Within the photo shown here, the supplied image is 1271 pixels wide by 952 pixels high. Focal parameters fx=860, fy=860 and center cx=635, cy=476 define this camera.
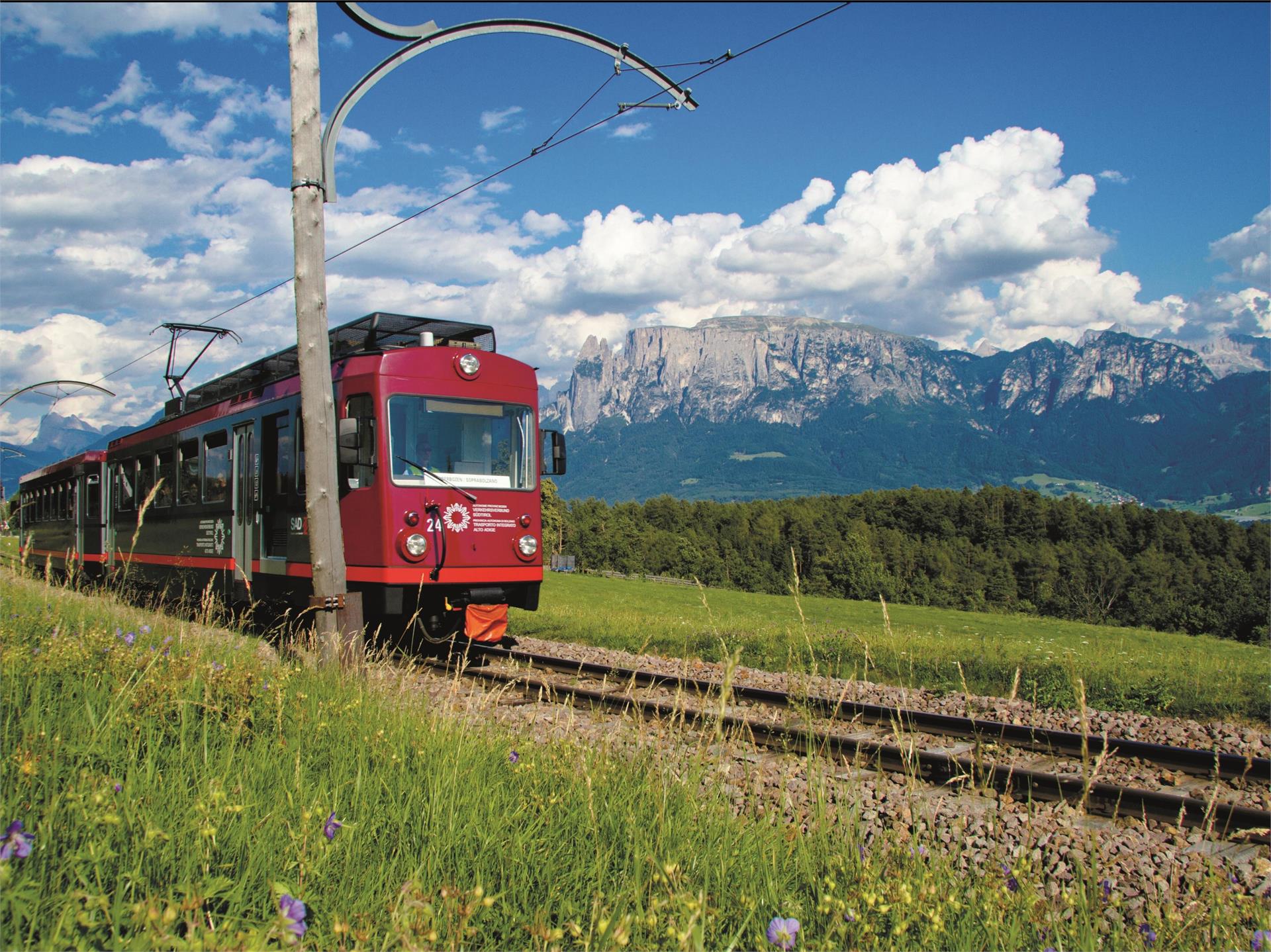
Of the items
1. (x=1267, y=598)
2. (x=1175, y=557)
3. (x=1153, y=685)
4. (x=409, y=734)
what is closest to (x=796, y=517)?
(x=1175, y=557)

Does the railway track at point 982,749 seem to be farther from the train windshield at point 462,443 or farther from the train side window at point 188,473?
the train side window at point 188,473

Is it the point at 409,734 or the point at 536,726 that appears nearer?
the point at 409,734

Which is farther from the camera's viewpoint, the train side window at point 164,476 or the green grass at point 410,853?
the train side window at point 164,476

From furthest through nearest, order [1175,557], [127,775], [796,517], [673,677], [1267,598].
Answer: [796,517] → [1175,557] → [1267,598] → [673,677] → [127,775]

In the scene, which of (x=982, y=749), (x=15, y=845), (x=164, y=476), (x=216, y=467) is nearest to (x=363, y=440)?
(x=216, y=467)

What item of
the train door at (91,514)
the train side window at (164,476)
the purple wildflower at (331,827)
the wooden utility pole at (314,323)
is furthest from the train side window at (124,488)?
the purple wildflower at (331,827)

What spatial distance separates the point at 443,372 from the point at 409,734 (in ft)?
21.9

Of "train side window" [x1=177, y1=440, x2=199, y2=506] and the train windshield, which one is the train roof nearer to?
the train windshield

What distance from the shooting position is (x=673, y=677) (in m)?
9.66

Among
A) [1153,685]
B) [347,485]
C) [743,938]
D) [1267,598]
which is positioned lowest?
[1267,598]

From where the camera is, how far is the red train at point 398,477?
9.61m

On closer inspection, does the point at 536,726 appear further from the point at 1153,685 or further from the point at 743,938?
the point at 1153,685

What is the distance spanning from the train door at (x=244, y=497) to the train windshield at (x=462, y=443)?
2858 mm

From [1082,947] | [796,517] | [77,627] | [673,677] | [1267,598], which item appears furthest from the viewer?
[796,517]
